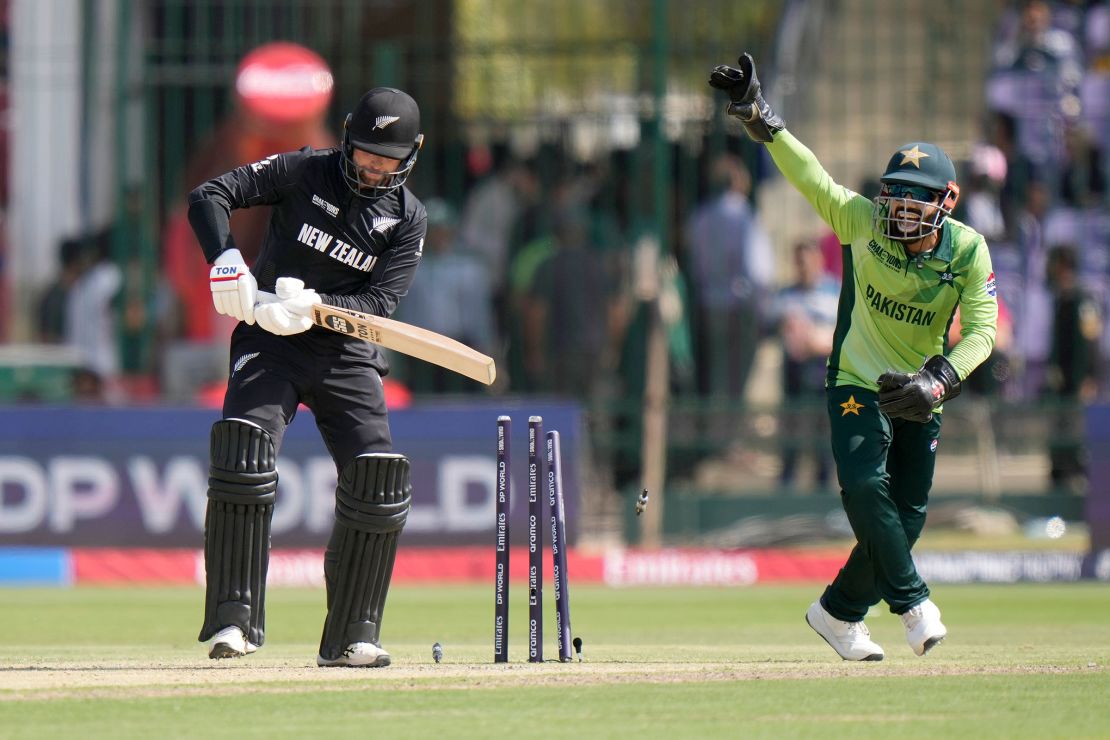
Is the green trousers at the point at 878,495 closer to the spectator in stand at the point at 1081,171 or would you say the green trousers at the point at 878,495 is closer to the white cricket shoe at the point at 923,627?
the white cricket shoe at the point at 923,627

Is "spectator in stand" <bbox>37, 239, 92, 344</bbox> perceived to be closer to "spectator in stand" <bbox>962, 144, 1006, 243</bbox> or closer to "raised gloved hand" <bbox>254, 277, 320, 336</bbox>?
"spectator in stand" <bbox>962, 144, 1006, 243</bbox>

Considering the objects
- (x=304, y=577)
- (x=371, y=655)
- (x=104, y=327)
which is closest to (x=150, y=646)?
(x=371, y=655)

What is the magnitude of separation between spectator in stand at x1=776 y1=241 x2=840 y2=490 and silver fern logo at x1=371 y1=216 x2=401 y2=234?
7550 millimetres

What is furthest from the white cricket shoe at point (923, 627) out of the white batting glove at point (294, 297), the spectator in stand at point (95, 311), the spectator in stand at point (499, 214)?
the spectator in stand at point (95, 311)

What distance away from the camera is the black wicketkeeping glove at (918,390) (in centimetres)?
691

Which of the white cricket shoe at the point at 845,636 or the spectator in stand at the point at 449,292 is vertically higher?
the spectator in stand at the point at 449,292

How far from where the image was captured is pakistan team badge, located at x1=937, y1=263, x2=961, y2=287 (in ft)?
23.6

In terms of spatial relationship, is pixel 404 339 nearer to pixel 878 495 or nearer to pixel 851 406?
pixel 851 406

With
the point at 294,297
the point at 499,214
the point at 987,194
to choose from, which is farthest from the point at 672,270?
the point at 294,297

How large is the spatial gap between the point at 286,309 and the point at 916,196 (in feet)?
7.85

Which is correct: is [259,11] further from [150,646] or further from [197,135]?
[150,646]

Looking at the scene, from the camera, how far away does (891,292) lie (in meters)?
7.27

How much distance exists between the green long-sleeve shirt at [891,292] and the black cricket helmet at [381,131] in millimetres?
1508

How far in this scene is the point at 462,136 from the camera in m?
16.0
